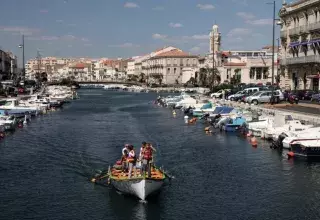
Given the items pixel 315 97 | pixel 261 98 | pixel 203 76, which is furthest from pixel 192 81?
pixel 315 97

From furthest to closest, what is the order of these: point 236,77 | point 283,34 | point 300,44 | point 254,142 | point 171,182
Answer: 1. point 236,77
2. point 283,34
3. point 300,44
4. point 254,142
5. point 171,182

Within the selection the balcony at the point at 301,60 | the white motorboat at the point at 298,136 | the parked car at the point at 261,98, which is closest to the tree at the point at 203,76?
the balcony at the point at 301,60

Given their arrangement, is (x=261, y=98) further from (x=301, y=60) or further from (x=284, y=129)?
(x=284, y=129)

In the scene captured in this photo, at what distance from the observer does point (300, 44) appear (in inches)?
2854

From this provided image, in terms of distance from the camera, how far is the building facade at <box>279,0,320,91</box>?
6856 centimetres

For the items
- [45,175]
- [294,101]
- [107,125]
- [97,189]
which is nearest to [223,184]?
[97,189]

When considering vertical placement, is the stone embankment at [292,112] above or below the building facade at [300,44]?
below

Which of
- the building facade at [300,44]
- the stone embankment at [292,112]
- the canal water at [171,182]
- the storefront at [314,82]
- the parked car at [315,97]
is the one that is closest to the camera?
the canal water at [171,182]

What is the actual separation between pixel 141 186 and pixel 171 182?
4.64m

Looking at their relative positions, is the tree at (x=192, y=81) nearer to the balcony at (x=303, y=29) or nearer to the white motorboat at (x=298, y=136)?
the balcony at (x=303, y=29)

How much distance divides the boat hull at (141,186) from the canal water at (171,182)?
1.39 feet

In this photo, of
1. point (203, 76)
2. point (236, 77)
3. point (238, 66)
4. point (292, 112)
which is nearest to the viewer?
point (292, 112)

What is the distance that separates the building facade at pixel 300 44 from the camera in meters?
68.6

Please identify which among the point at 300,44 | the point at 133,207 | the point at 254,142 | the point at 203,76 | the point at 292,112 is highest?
the point at 300,44
